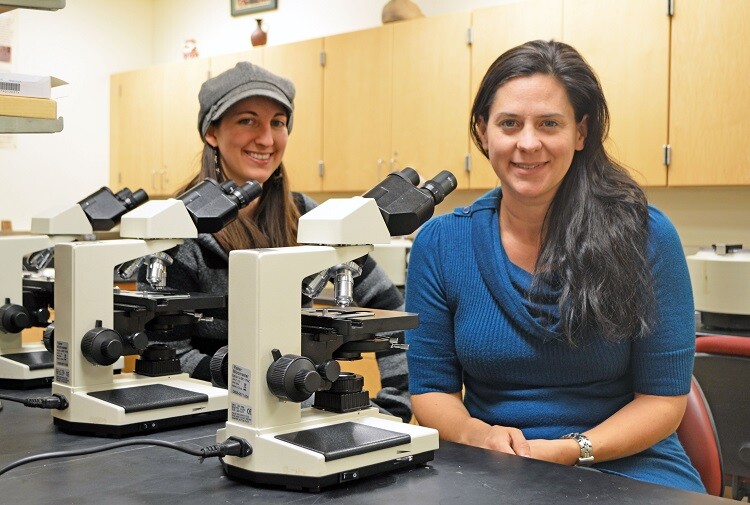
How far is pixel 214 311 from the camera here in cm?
149

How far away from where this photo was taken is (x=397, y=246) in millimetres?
3422

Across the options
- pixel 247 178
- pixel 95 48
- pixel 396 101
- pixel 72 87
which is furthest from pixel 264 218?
pixel 95 48

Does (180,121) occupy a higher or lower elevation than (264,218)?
higher

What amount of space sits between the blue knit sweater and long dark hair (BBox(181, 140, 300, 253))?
0.49m

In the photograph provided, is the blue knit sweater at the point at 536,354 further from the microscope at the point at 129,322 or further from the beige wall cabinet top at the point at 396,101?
the beige wall cabinet top at the point at 396,101

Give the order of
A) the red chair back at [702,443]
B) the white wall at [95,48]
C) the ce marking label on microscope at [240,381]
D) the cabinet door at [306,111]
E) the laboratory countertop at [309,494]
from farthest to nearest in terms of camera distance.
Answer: the white wall at [95,48]
the cabinet door at [306,111]
the red chair back at [702,443]
the ce marking label on microscope at [240,381]
the laboratory countertop at [309,494]

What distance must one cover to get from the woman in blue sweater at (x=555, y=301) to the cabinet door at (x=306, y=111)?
278 centimetres

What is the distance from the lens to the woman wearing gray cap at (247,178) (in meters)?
1.87

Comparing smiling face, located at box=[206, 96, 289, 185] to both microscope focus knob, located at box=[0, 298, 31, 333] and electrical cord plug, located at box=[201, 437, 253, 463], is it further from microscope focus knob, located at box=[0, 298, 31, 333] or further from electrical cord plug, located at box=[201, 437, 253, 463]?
electrical cord plug, located at box=[201, 437, 253, 463]

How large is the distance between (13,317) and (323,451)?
937 mm

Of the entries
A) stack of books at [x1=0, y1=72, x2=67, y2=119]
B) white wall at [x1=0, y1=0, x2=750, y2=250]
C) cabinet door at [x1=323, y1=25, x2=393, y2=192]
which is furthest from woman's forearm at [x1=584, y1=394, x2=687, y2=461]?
white wall at [x1=0, y1=0, x2=750, y2=250]

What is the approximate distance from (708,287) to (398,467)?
70.5 inches

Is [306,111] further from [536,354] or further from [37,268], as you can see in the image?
[536,354]

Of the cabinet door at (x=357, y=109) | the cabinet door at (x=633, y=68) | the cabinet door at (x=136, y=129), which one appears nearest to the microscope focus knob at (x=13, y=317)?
the cabinet door at (x=633, y=68)
